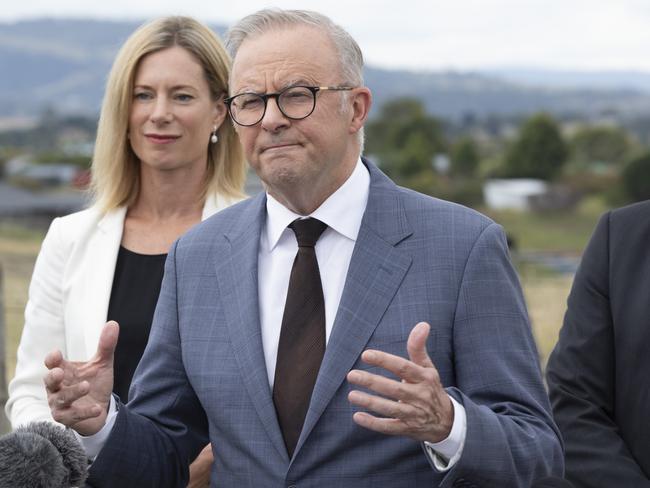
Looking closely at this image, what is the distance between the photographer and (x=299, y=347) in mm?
2686

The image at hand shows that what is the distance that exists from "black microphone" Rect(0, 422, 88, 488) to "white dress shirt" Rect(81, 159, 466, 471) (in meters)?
0.26

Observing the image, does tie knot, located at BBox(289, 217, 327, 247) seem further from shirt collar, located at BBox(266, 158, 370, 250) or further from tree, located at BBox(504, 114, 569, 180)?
tree, located at BBox(504, 114, 569, 180)

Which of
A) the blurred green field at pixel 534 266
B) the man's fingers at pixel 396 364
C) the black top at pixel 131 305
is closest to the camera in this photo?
the man's fingers at pixel 396 364

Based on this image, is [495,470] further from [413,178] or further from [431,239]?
[413,178]

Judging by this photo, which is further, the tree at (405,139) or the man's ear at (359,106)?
the tree at (405,139)

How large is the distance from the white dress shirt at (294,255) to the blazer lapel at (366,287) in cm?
5

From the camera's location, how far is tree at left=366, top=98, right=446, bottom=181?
90.3 meters

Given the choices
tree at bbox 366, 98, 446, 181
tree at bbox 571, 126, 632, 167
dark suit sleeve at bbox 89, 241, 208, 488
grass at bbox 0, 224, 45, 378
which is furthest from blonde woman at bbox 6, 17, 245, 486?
tree at bbox 571, 126, 632, 167

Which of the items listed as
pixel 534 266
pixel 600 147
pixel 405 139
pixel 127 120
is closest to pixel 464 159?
pixel 405 139

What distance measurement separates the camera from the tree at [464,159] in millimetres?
94938

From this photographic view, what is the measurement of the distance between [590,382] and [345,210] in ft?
3.14

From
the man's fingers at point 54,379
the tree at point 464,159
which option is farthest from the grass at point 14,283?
the tree at point 464,159

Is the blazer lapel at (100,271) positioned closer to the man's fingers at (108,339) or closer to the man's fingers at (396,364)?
the man's fingers at (108,339)

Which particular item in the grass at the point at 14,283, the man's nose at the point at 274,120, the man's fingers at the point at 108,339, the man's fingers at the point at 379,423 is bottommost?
the grass at the point at 14,283
